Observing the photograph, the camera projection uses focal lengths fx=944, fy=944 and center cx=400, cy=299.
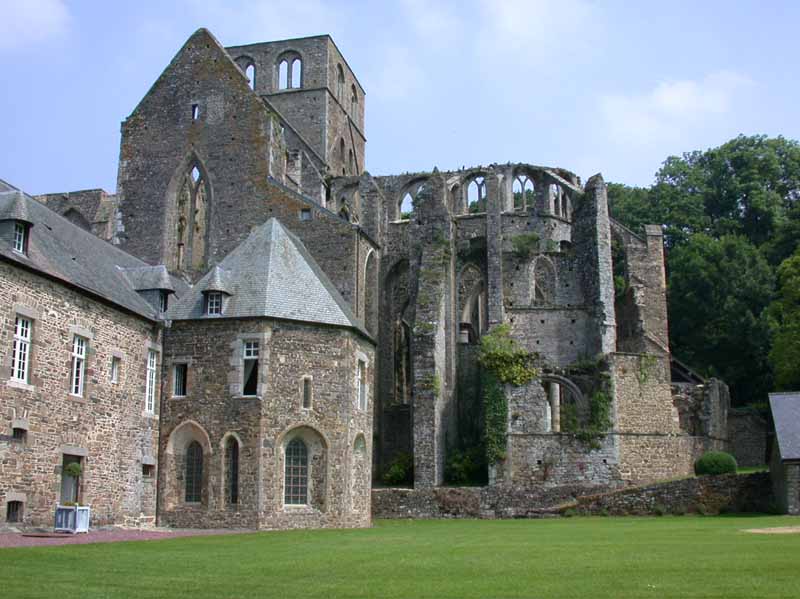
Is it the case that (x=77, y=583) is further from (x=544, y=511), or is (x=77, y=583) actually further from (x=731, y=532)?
(x=544, y=511)

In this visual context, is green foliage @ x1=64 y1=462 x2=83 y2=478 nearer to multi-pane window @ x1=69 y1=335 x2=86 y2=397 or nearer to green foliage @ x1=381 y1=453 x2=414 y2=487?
multi-pane window @ x1=69 y1=335 x2=86 y2=397

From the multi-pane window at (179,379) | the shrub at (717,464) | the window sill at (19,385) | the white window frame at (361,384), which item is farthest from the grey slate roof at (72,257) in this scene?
the shrub at (717,464)

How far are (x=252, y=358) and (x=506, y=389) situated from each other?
1022cm

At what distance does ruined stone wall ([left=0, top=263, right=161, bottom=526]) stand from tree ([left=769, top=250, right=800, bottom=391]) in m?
26.3

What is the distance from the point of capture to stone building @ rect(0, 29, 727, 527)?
2630 cm

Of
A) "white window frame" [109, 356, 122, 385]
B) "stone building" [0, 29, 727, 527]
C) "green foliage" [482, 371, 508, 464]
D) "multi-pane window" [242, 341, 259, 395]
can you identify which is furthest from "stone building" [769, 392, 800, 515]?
"white window frame" [109, 356, 122, 385]

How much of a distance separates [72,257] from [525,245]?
69.1 ft

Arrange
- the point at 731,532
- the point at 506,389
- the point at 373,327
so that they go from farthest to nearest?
the point at 373,327 → the point at 506,389 → the point at 731,532

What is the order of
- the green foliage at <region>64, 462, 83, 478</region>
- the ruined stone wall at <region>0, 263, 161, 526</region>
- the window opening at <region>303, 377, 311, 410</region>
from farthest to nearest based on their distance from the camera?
the window opening at <region>303, 377, 311, 410</region>, the green foliage at <region>64, 462, 83, 478</region>, the ruined stone wall at <region>0, 263, 161, 526</region>

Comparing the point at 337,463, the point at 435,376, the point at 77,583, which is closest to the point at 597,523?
the point at 337,463

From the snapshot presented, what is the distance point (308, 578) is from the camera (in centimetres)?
1155

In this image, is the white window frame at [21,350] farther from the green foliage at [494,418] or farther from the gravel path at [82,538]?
the green foliage at [494,418]

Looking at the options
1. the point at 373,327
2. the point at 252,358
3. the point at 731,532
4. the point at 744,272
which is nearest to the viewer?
the point at 731,532

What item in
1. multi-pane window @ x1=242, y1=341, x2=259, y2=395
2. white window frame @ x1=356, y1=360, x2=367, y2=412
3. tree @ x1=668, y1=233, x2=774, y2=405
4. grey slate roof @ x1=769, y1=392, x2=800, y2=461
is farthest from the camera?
tree @ x1=668, y1=233, x2=774, y2=405
